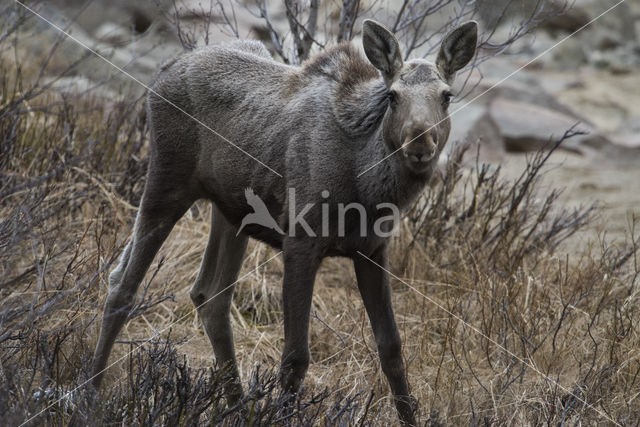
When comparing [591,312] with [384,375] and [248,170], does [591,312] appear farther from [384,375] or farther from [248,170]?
[248,170]

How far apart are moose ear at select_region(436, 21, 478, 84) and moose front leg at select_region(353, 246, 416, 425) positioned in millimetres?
1035

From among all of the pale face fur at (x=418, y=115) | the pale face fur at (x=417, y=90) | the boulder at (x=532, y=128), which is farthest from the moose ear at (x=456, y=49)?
the boulder at (x=532, y=128)

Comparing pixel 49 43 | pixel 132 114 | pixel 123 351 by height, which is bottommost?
pixel 123 351

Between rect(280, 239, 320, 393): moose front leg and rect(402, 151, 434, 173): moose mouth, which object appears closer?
rect(402, 151, 434, 173): moose mouth

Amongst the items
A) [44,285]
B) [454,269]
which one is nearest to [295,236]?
[44,285]

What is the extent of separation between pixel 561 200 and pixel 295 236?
6308 mm

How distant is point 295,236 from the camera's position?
4367mm

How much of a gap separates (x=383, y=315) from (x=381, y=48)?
1.47 meters

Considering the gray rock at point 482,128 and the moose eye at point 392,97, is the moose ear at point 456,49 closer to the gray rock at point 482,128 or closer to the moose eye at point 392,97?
the moose eye at point 392,97

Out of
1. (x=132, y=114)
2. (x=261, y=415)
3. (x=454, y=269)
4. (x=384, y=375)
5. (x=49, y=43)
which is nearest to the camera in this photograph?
(x=261, y=415)

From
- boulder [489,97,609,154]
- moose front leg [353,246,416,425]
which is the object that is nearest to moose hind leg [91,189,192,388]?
moose front leg [353,246,416,425]

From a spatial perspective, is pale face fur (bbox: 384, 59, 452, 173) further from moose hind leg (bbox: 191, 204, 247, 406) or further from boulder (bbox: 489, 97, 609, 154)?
boulder (bbox: 489, 97, 609, 154)

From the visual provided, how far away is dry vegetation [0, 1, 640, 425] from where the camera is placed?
3.98 m

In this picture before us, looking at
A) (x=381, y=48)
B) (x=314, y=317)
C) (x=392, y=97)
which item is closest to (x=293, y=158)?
(x=392, y=97)
